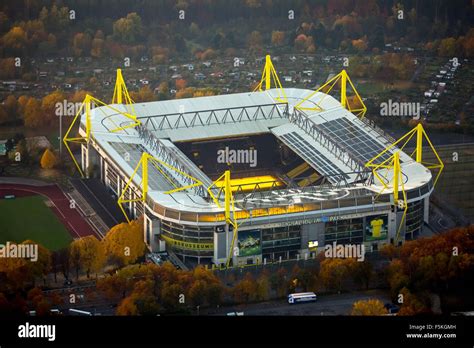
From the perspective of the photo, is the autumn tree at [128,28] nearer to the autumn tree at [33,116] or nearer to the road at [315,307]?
the autumn tree at [33,116]

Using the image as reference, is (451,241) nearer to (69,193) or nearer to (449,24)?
(69,193)

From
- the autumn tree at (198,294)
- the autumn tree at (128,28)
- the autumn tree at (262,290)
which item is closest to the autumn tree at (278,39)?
the autumn tree at (128,28)

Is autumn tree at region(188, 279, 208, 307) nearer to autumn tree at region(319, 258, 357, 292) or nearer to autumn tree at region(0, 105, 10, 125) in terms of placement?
autumn tree at region(319, 258, 357, 292)

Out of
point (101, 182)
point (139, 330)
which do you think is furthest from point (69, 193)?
point (139, 330)

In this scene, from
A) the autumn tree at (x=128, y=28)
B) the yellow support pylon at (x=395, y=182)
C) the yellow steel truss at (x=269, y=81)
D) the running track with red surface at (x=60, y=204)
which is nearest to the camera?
the yellow support pylon at (x=395, y=182)

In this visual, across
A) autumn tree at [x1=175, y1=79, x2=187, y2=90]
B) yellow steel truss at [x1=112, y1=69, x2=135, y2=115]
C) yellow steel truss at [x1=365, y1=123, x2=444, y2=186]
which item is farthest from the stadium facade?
autumn tree at [x1=175, y1=79, x2=187, y2=90]

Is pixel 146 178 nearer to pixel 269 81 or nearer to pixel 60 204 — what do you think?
pixel 60 204
